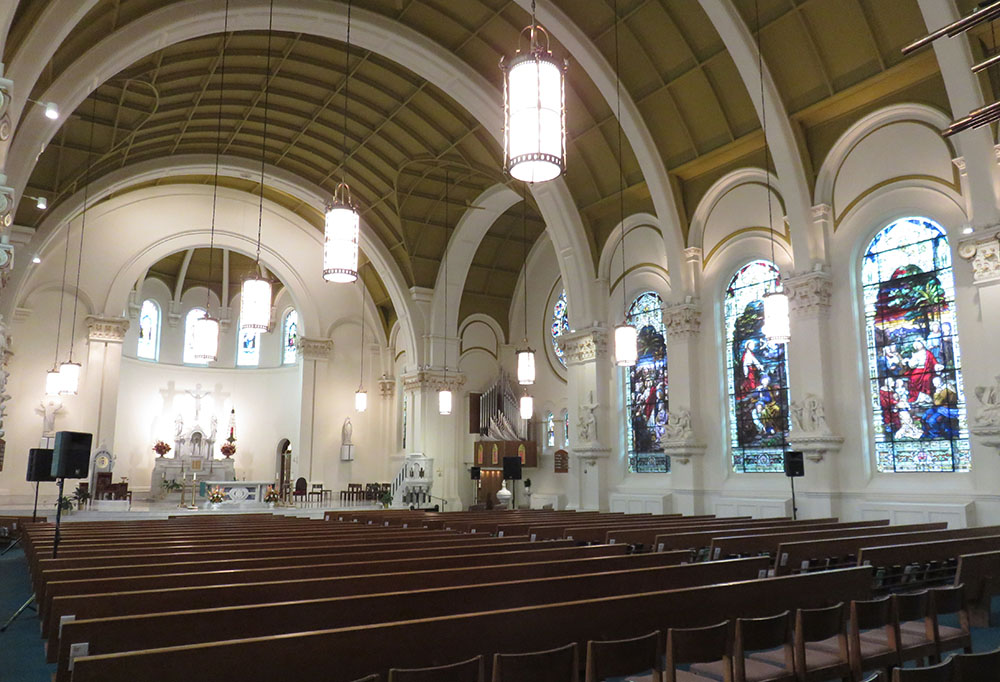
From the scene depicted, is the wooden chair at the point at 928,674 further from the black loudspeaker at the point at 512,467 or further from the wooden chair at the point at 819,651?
the black loudspeaker at the point at 512,467

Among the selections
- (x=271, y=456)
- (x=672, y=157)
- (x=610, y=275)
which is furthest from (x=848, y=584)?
(x=271, y=456)

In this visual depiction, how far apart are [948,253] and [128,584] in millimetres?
12180

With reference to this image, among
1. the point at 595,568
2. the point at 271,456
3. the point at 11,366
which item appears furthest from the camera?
the point at 271,456

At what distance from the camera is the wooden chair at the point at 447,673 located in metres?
3.13

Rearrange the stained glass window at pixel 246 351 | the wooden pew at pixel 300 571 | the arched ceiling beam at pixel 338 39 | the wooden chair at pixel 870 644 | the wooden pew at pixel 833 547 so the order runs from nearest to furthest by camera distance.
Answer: the wooden chair at pixel 870 644
the wooden pew at pixel 300 571
the wooden pew at pixel 833 547
the arched ceiling beam at pixel 338 39
the stained glass window at pixel 246 351

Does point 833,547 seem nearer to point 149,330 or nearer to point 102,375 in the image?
point 102,375

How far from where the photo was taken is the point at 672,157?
1578 centimetres

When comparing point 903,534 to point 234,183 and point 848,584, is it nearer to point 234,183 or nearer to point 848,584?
point 848,584

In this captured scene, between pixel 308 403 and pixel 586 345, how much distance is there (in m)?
12.5

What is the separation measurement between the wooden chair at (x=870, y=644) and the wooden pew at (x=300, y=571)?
8.25 feet

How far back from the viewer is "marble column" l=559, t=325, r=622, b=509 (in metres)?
17.2

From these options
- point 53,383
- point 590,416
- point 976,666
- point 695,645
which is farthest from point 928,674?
point 53,383

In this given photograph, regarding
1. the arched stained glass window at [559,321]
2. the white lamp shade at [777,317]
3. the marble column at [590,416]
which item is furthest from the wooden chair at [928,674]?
the arched stained glass window at [559,321]

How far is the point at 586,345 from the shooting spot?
58.5 ft
